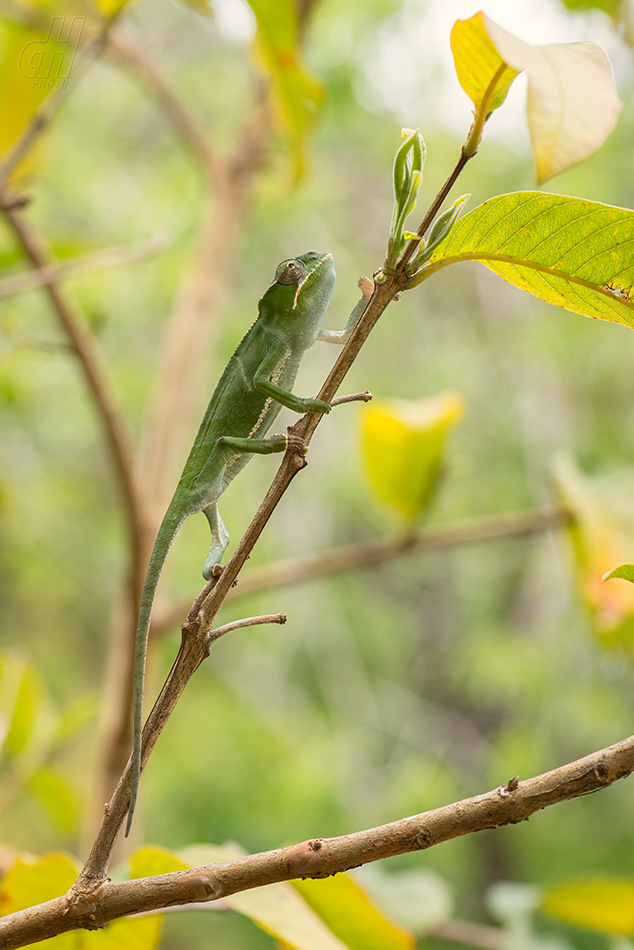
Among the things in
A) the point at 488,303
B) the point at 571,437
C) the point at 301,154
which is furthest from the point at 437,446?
the point at 488,303

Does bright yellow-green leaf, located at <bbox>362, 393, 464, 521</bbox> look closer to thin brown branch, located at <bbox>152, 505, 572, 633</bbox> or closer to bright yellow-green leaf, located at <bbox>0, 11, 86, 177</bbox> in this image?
thin brown branch, located at <bbox>152, 505, 572, 633</bbox>

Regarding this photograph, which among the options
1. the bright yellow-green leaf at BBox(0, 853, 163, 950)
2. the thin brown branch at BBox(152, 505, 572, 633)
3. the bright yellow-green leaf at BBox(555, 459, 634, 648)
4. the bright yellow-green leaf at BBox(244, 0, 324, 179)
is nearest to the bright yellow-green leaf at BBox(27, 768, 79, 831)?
the thin brown branch at BBox(152, 505, 572, 633)

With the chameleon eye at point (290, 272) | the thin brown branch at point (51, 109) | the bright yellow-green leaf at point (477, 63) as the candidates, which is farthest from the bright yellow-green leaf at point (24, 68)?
the bright yellow-green leaf at point (477, 63)

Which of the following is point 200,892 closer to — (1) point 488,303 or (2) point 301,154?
(2) point 301,154

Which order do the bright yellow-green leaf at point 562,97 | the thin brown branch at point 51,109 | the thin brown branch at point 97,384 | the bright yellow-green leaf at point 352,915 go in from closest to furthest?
the bright yellow-green leaf at point 562,97
the bright yellow-green leaf at point 352,915
the thin brown branch at point 51,109
the thin brown branch at point 97,384

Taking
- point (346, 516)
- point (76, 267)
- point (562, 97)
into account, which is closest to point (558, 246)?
point (562, 97)

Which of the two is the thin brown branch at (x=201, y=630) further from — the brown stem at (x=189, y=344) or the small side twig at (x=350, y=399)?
the brown stem at (x=189, y=344)
